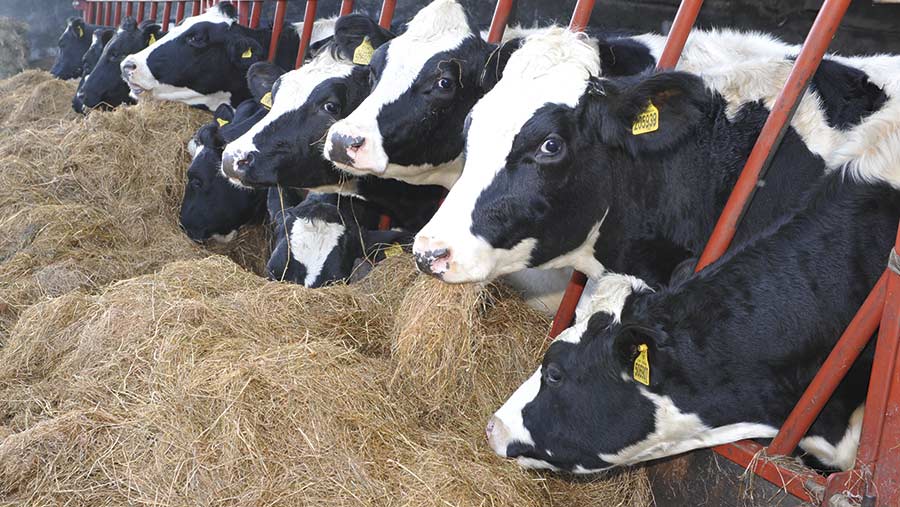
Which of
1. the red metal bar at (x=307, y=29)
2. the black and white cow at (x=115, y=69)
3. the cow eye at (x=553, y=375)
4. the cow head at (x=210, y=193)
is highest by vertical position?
the cow eye at (x=553, y=375)

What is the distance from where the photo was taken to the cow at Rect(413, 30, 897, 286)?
129 inches

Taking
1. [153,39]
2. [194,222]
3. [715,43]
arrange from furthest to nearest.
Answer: [153,39] < [194,222] < [715,43]

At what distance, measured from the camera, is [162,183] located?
268 inches

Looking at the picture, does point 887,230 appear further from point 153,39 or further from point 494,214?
point 153,39

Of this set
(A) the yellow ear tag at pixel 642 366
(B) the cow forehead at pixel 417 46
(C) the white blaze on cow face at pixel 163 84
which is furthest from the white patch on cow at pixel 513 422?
(C) the white blaze on cow face at pixel 163 84

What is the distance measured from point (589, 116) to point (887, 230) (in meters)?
1.11

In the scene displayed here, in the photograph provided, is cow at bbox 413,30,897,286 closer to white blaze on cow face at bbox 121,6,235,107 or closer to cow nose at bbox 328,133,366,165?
cow nose at bbox 328,133,366,165

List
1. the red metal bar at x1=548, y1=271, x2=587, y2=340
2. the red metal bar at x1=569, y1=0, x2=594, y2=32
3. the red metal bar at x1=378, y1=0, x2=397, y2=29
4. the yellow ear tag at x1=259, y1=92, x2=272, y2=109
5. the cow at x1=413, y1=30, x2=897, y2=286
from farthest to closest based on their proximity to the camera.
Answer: the yellow ear tag at x1=259, y1=92, x2=272, y2=109 < the red metal bar at x1=378, y1=0, x2=397, y2=29 < the red metal bar at x1=569, y1=0, x2=594, y2=32 < the red metal bar at x1=548, y1=271, x2=587, y2=340 < the cow at x1=413, y1=30, x2=897, y2=286

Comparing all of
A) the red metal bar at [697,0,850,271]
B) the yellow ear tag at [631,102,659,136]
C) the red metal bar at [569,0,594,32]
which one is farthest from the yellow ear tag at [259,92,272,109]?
the red metal bar at [697,0,850,271]

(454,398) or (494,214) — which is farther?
(454,398)

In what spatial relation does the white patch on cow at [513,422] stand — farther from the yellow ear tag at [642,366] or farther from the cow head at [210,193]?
the cow head at [210,193]

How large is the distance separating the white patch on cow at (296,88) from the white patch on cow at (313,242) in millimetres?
560

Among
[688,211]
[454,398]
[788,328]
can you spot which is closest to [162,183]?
[454,398]

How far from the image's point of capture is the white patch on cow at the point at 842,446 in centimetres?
294
